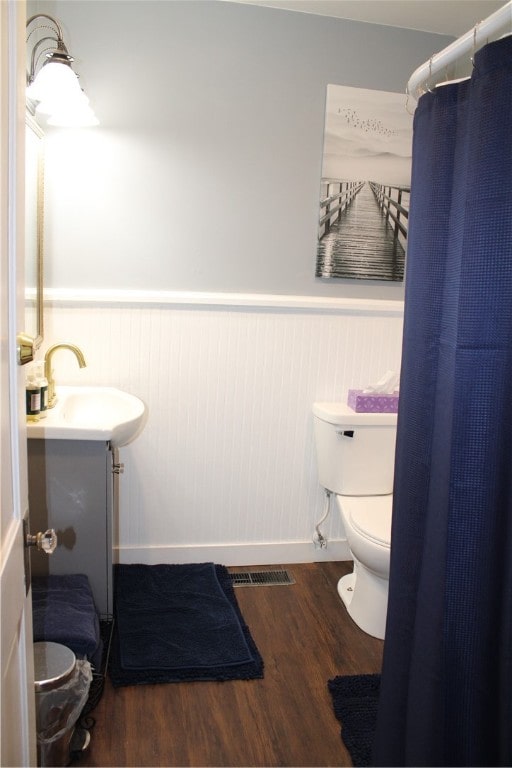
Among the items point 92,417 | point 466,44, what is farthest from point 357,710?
point 466,44

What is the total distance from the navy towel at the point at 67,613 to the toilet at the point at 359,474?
0.97 metres

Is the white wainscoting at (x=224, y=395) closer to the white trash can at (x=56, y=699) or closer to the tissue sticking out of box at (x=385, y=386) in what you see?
the tissue sticking out of box at (x=385, y=386)

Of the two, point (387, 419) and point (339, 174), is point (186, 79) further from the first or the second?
point (387, 419)

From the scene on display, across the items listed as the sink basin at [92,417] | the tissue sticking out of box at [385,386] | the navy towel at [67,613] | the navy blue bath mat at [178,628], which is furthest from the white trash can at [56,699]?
the tissue sticking out of box at [385,386]

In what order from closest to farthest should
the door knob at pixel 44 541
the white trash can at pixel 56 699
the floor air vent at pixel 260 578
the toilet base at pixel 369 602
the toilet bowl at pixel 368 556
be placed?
the door knob at pixel 44 541, the white trash can at pixel 56 699, the toilet bowl at pixel 368 556, the toilet base at pixel 369 602, the floor air vent at pixel 260 578

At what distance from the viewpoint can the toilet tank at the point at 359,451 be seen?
2.49m

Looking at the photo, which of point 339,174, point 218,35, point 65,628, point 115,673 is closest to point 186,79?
point 218,35

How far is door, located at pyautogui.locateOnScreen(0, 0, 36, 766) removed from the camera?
80 cm

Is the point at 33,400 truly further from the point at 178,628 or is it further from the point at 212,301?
the point at 178,628

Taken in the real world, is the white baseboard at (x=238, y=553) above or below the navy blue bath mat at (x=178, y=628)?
above

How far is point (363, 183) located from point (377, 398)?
36.3 inches

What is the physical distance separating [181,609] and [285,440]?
2.74 feet

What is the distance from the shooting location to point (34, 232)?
2221 mm

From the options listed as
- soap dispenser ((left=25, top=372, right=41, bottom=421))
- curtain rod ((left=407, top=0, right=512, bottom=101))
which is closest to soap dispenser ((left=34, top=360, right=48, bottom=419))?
soap dispenser ((left=25, top=372, right=41, bottom=421))
